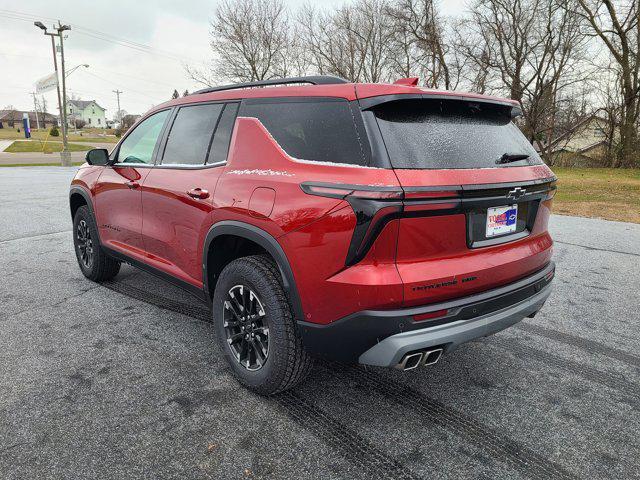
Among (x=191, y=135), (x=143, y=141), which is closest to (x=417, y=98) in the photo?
(x=191, y=135)

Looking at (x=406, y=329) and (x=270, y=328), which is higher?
(x=406, y=329)

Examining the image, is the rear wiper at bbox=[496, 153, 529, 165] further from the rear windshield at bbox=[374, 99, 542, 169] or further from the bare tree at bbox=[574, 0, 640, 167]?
the bare tree at bbox=[574, 0, 640, 167]

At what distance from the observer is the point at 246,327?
103 inches

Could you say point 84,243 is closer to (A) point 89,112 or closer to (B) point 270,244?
(B) point 270,244

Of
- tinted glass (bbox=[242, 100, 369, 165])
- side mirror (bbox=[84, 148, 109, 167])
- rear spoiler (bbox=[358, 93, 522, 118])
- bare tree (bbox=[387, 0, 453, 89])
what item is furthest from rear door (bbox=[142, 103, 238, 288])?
bare tree (bbox=[387, 0, 453, 89])

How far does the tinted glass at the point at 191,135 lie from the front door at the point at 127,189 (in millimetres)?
247

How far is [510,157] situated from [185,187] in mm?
2029

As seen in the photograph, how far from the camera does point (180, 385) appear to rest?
8.80ft

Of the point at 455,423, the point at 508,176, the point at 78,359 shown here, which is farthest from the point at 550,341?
the point at 78,359

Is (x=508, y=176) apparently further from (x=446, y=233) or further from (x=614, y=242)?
(x=614, y=242)

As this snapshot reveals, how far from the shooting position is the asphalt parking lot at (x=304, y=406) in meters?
2.06

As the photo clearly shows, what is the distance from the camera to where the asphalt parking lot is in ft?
6.75

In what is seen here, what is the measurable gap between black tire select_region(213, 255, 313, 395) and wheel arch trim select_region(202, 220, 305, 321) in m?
0.09

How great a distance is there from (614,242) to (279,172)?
6.63 metres
